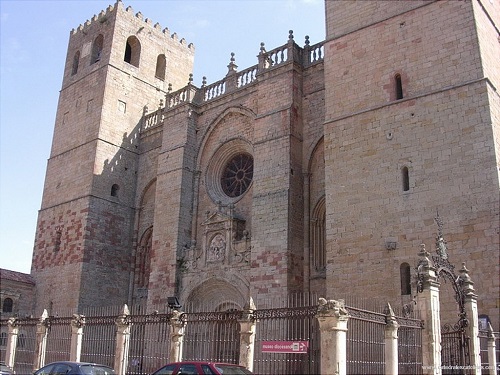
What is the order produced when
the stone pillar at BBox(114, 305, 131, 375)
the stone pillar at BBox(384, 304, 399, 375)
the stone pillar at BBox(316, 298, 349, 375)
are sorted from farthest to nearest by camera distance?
the stone pillar at BBox(114, 305, 131, 375), the stone pillar at BBox(384, 304, 399, 375), the stone pillar at BBox(316, 298, 349, 375)

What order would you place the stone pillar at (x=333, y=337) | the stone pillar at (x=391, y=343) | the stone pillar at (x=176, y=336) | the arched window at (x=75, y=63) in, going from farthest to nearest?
the arched window at (x=75, y=63)
the stone pillar at (x=176, y=336)
the stone pillar at (x=391, y=343)
the stone pillar at (x=333, y=337)

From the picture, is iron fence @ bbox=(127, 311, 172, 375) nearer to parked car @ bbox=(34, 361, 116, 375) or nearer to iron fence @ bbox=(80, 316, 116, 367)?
iron fence @ bbox=(80, 316, 116, 367)

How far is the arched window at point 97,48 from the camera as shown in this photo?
75.7 ft

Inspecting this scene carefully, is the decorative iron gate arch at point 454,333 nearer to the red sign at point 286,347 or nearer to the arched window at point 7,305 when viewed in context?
the red sign at point 286,347

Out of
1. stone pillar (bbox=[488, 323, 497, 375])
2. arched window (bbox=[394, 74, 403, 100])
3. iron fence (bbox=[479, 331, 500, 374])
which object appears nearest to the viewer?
stone pillar (bbox=[488, 323, 497, 375])

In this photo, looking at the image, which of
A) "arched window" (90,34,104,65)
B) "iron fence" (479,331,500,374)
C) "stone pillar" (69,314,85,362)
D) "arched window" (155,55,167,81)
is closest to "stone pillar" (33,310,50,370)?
"stone pillar" (69,314,85,362)

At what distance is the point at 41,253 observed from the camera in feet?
70.5

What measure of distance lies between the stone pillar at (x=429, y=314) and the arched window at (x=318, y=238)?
5687mm

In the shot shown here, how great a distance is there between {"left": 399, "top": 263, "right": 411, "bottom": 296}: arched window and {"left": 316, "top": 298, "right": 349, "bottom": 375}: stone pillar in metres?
4.21

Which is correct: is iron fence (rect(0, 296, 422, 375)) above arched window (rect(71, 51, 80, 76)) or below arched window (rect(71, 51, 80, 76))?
below

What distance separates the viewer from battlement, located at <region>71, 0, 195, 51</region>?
74.6 feet

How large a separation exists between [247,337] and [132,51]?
54.6 feet

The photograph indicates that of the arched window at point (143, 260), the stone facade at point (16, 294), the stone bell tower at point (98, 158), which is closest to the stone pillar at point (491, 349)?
the arched window at point (143, 260)

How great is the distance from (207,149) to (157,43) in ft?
23.9
